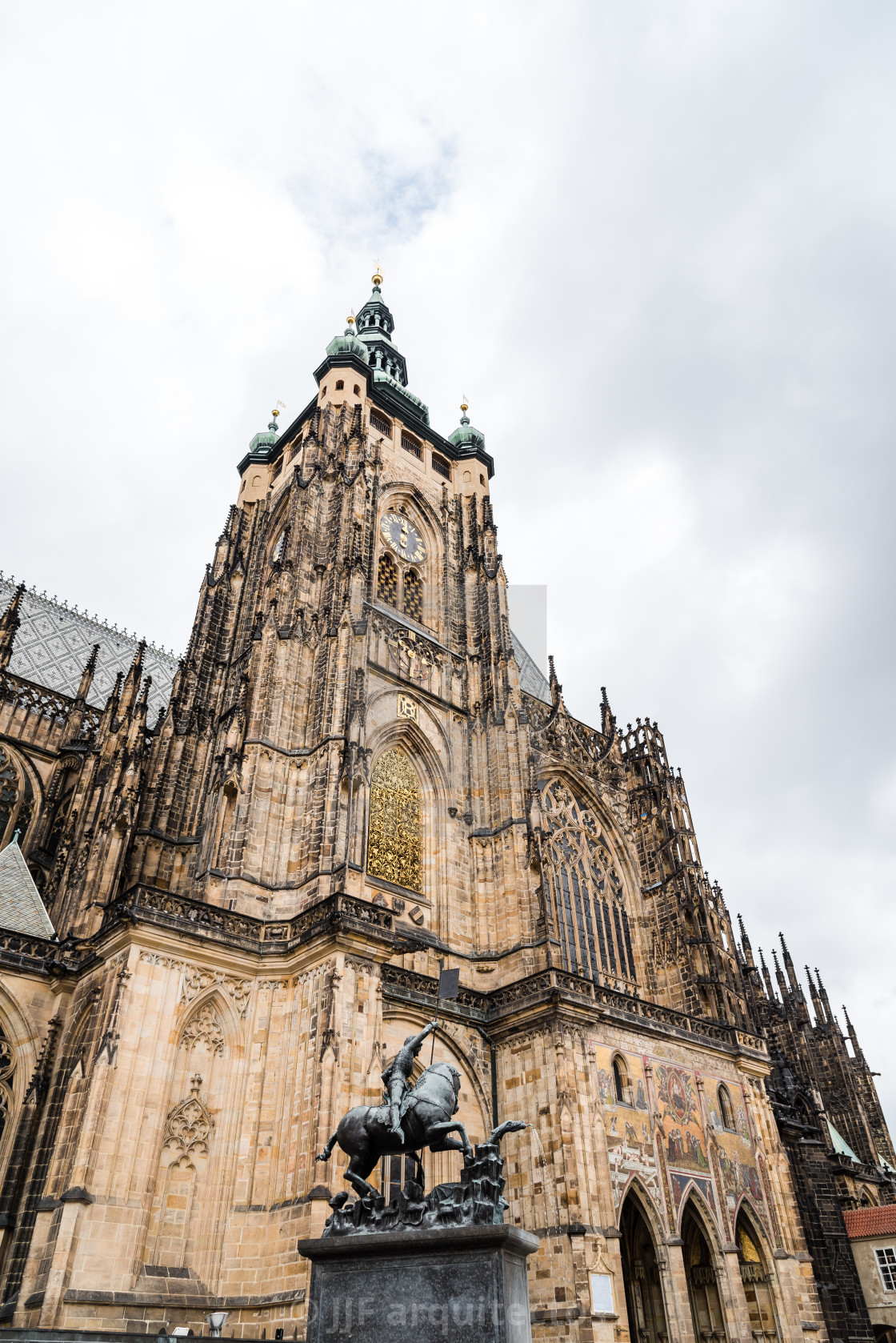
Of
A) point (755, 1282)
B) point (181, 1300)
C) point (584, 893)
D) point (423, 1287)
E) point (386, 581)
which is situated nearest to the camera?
point (423, 1287)

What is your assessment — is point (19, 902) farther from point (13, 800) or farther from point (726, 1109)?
point (726, 1109)

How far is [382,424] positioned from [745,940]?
26.2 metres

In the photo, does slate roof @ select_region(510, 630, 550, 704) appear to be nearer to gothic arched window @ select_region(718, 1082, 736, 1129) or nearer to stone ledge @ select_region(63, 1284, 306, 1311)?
gothic arched window @ select_region(718, 1082, 736, 1129)

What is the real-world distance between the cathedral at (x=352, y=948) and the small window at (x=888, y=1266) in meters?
1.13

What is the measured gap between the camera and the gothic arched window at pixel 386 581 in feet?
94.2

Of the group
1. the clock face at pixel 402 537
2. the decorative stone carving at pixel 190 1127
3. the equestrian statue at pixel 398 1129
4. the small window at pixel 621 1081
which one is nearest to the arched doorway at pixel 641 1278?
the small window at pixel 621 1081

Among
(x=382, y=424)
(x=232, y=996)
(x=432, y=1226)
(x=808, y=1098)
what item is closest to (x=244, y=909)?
(x=232, y=996)

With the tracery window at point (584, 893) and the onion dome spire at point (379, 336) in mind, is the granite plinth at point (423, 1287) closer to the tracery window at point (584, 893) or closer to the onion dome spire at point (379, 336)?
the tracery window at point (584, 893)

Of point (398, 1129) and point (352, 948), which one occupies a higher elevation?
point (352, 948)

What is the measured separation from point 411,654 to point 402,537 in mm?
5768

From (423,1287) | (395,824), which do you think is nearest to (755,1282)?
(395,824)

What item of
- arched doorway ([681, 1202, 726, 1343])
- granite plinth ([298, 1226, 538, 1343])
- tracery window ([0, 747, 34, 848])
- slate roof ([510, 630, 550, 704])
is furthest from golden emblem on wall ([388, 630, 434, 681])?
granite plinth ([298, 1226, 538, 1343])

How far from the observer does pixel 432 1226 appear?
8.87 meters

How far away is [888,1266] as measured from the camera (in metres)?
34.5
